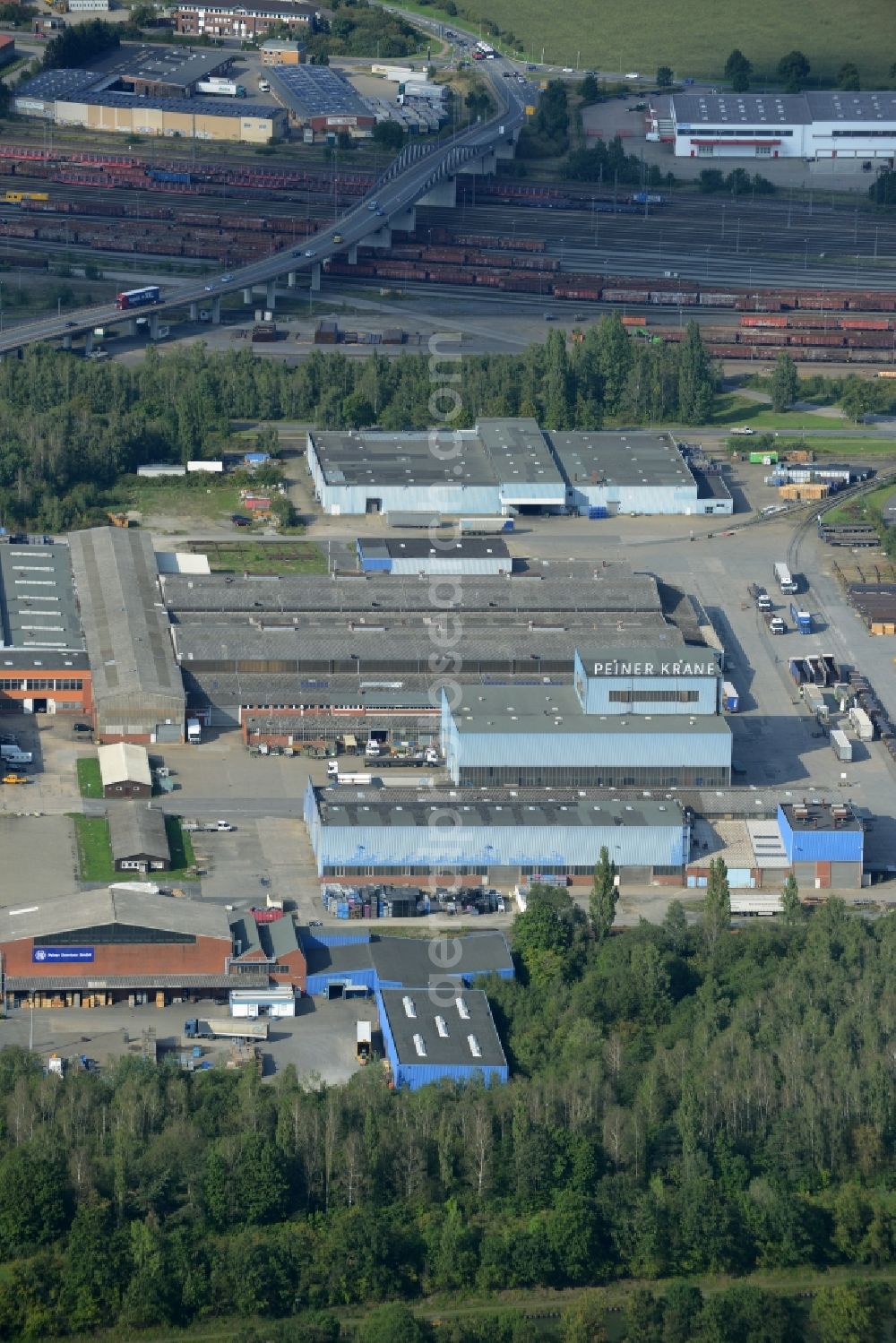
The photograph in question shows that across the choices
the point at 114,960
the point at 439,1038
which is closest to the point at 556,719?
the point at 439,1038

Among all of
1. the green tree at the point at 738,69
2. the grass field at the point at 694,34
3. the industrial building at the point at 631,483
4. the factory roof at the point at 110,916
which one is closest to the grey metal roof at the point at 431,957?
the factory roof at the point at 110,916

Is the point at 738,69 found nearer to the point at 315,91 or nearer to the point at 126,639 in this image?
the point at 315,91

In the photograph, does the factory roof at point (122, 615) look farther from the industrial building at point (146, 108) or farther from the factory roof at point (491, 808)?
the industrial building at point (146, 108)

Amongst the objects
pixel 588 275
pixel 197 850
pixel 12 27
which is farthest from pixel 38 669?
pixel 12 27

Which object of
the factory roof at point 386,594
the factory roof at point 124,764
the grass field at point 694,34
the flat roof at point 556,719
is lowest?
the factory roof at point 124,764

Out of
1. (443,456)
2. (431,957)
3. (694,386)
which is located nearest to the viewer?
(431,957)

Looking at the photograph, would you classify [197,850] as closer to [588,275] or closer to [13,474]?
[13,474]
